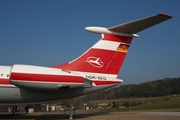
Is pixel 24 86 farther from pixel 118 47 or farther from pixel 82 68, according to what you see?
pixel 118 47

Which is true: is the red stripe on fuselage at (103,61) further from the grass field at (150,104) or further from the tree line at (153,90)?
the tree line at (153,90)

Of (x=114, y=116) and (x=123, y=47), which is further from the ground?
(x=123, y=47)

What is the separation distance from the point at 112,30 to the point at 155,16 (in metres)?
3.05

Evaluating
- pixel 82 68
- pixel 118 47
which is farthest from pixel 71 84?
pixel 118 47

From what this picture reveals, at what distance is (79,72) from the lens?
12289mm

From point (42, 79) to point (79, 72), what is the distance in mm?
2691

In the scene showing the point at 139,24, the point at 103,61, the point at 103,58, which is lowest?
the point at 103,61

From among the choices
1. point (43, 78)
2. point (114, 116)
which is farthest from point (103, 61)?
point (43, 78)

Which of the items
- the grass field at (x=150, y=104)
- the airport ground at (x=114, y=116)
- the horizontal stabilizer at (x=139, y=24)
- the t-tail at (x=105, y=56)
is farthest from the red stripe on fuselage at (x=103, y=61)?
the grass field at (x=150, y=104)

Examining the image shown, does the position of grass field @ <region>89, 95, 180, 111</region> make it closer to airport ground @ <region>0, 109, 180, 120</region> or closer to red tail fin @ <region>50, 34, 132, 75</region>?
airport ground @ <region>0, 109, 180, 120</region>

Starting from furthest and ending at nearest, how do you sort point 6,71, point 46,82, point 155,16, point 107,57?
point 107,57
point 6,71
point 46,82
point 155,16

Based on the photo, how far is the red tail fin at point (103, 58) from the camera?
12359 mm

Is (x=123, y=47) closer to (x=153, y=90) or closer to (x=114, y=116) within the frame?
(x=114, y=116)

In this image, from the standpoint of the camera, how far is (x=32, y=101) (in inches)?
463
